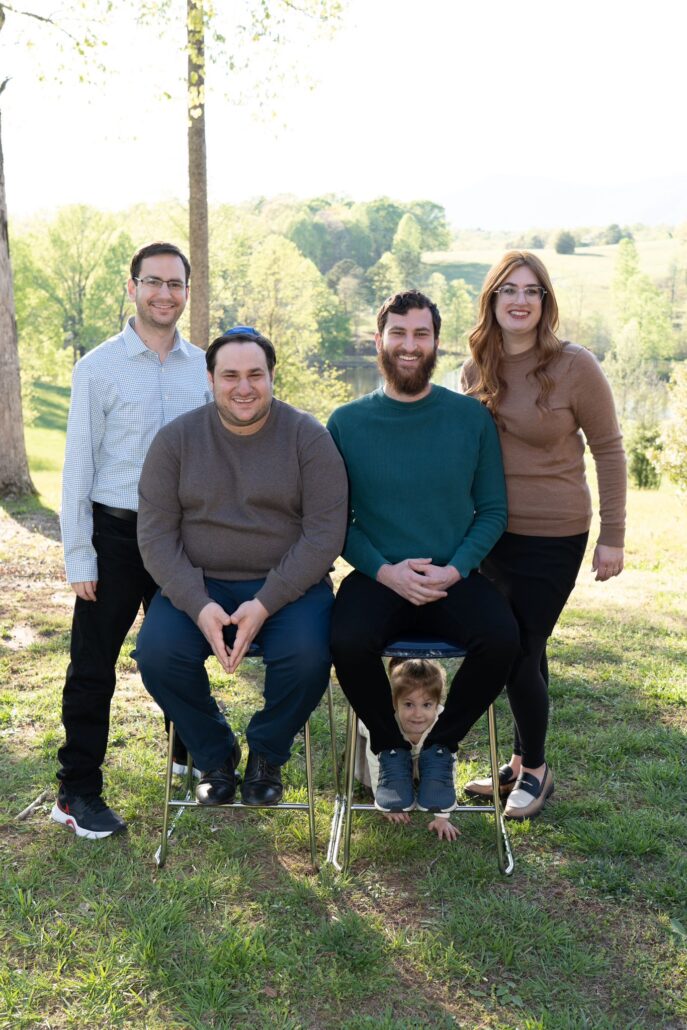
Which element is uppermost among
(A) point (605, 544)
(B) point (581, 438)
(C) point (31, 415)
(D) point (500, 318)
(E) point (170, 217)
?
(E) point (170, 217)

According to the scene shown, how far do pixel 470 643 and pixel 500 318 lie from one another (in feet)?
4.25

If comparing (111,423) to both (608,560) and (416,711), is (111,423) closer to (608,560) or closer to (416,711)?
(416,711)

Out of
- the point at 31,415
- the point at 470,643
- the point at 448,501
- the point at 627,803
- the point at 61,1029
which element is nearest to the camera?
the point at 61,1029

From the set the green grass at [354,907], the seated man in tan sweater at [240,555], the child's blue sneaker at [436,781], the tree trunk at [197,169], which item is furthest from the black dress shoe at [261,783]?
the tree trunk at [197,169]

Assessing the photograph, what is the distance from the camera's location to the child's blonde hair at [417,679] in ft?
12.3

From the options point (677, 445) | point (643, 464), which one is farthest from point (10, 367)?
point (643, 464)

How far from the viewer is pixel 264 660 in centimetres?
341

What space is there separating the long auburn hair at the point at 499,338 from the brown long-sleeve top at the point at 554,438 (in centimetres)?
3

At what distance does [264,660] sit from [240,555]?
43 centimetres

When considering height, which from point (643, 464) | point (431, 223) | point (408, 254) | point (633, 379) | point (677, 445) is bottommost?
point (643, 464)

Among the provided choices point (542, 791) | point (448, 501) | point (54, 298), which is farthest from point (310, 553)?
point (54, 298)

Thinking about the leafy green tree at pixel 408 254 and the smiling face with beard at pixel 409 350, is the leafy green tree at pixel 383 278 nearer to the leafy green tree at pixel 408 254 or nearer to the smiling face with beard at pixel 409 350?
the leafy green tree at pixel 408 254

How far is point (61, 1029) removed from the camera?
102 inches

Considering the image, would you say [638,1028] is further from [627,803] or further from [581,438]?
[581,438]
